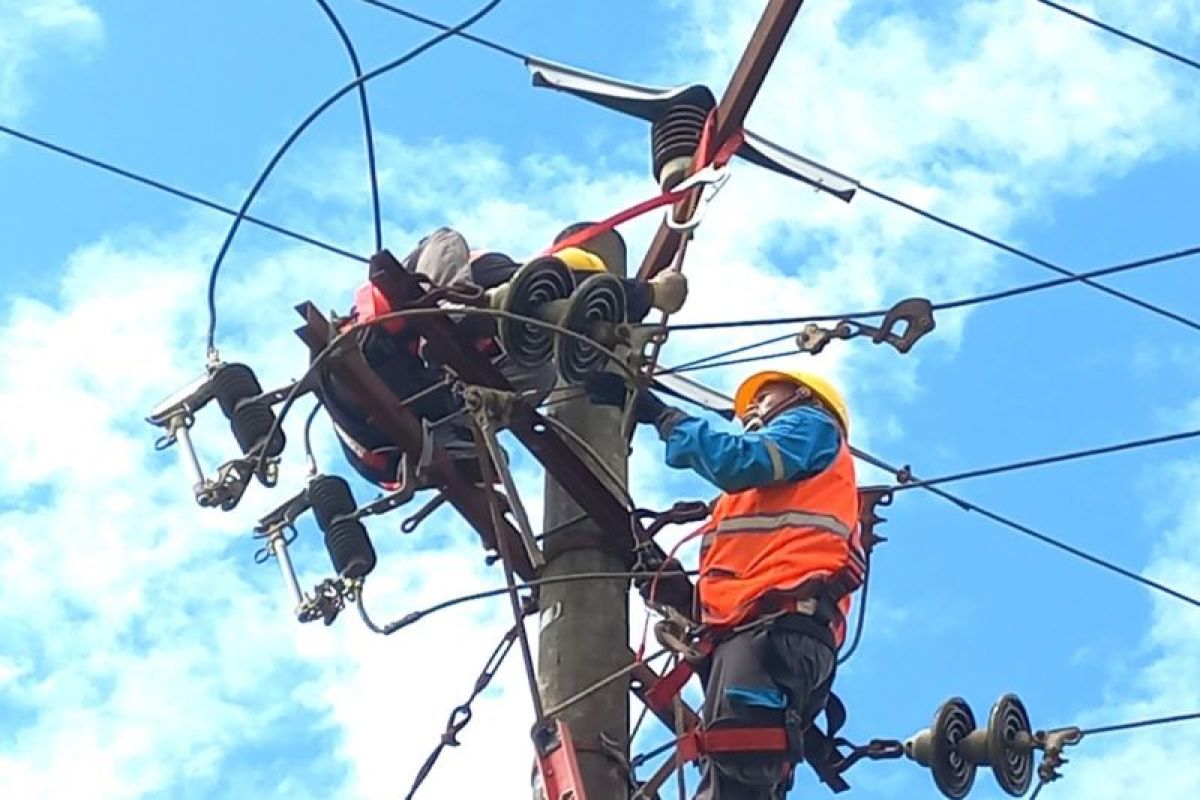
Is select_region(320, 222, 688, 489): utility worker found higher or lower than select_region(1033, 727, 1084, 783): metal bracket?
higher

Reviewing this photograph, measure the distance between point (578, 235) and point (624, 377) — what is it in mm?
846

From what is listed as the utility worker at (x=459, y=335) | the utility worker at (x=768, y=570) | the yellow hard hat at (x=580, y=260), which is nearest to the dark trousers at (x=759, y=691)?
the utility worker at (x=768, y=570)

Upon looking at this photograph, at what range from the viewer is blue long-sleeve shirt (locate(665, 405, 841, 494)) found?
231 inches

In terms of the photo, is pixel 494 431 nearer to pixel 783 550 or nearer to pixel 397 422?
pixel 397 422

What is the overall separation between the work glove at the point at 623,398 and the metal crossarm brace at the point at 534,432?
7.3 inches

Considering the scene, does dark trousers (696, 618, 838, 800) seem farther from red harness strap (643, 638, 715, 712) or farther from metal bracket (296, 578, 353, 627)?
metal bracket (296, 578, 353, 627)

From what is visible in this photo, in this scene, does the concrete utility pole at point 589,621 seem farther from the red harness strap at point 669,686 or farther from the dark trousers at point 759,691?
→ the dark trousers at point 759,691

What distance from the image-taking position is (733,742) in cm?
565

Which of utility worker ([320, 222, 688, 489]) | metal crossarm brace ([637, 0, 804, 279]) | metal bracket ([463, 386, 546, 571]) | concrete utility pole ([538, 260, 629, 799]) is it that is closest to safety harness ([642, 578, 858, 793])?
concrete utility pole ([538, 260, 629, 799])

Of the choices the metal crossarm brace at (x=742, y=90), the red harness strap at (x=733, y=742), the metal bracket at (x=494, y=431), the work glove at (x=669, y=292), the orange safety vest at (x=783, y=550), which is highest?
the metal crossarm brace at (x=742, y=90)

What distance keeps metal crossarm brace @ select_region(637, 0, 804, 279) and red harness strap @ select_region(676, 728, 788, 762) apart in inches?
62.7

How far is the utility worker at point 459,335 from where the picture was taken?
6.16 m

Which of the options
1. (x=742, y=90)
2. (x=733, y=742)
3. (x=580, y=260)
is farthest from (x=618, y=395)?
(x=742, y=90)

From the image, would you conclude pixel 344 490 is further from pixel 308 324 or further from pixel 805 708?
pixel 805 708
